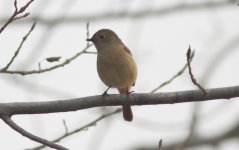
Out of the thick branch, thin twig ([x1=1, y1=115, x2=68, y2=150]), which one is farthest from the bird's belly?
thin twig ([x1=1, y1=115, x2=68, y2=150])

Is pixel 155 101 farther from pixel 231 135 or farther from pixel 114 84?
pixel 231 135

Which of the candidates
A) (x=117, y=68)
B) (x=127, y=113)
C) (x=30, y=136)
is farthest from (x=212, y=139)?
(x=30, y=136)

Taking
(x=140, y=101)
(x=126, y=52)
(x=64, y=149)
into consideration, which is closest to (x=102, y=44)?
(x=126, y=52)

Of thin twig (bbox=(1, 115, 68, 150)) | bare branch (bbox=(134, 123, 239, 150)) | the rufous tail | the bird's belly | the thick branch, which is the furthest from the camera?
bare branch (bbox=(134, 123, 239, 150))

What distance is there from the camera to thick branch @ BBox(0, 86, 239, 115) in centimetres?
379

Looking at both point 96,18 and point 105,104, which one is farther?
point 96,18

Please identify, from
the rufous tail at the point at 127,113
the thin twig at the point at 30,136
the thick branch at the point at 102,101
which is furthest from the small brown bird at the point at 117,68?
the thin twig at the point at 30,136

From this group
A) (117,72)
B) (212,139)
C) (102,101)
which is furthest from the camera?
(212,139)

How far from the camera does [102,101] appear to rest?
12.9 ft

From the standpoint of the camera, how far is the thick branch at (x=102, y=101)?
3.79 meters

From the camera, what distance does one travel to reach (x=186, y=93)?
3871mm

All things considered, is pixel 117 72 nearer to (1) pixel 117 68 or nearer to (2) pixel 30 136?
(1) pixel 117 68

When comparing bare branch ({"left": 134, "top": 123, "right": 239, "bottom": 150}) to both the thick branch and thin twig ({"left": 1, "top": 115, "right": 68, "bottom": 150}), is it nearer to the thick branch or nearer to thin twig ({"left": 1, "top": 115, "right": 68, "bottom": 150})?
the thick branch

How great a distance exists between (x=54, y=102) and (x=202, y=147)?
4.34 meters
